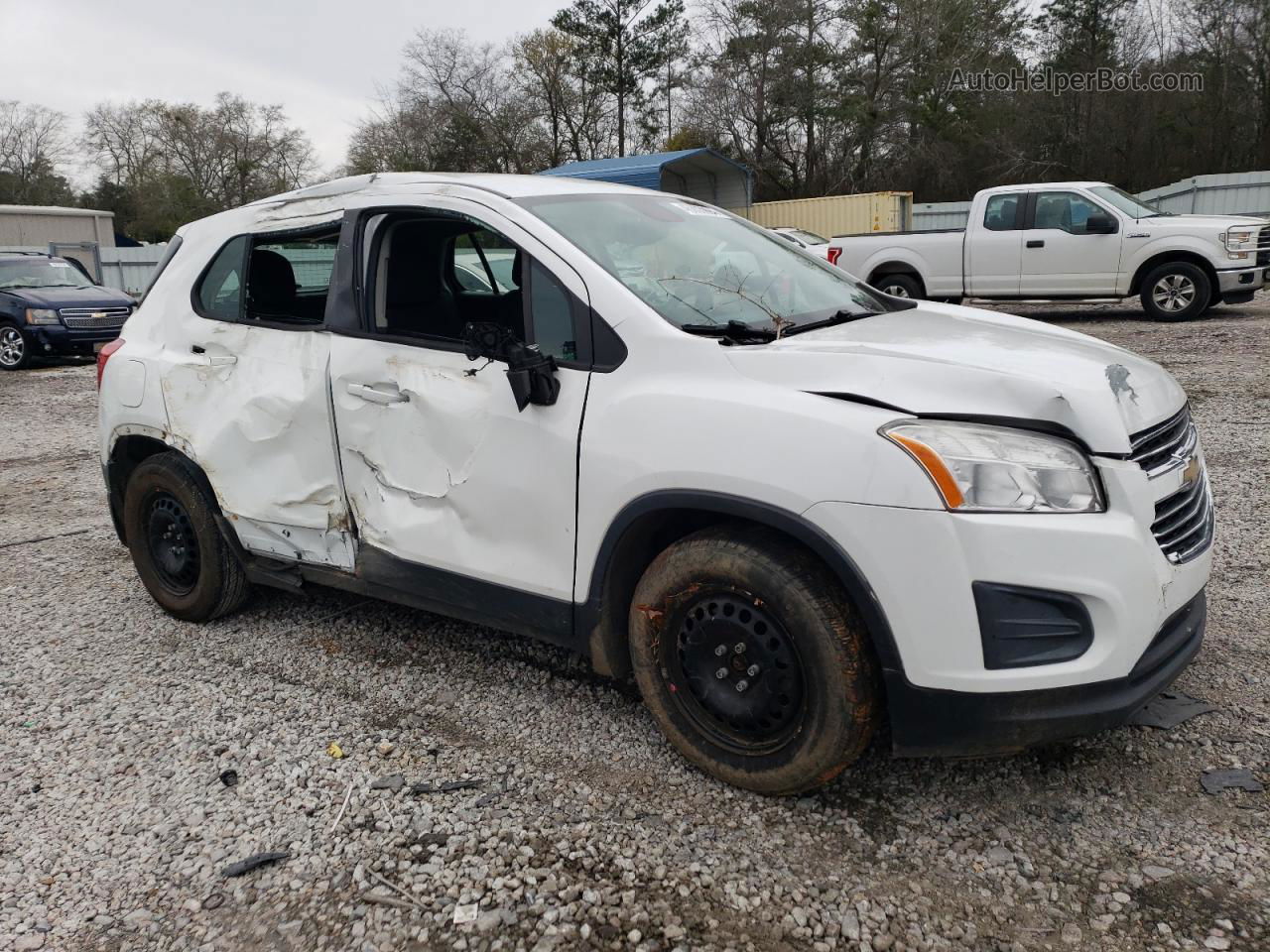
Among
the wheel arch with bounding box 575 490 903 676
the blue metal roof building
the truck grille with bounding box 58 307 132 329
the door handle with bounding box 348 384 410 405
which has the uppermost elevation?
the blue metal roof building

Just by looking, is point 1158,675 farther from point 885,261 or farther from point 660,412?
point 885,261

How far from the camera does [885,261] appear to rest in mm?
14766

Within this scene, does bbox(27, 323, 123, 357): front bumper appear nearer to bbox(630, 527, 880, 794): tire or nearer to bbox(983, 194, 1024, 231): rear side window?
bbox(983, 194, 1024, 231): rear side window

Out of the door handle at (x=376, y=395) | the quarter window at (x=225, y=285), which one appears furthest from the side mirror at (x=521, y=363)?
the quarter window at (x=225, y=285)

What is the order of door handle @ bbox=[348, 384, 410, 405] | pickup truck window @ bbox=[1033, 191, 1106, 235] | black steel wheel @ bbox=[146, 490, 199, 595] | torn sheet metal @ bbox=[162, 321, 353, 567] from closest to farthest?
door handle @ bbox=[348, 384, 410, 405], torn sheet metal @ bbox=[162, 321, 353, 567], black steel wheel @ bbox=[146, 490, 199, 595], pickup truck window @ bbox=[1033, 191, 1106, 235]

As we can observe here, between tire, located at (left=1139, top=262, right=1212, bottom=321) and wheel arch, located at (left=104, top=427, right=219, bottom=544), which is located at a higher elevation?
tire, located at (left=1139, top=262, right=1212, bottom=321)

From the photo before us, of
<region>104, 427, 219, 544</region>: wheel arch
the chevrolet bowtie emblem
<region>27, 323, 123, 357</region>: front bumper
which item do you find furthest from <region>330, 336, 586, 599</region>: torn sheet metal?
<region>27, 323, 123, 357</region>: front bumper

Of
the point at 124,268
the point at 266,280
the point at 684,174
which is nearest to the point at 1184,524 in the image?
the point at 266,280

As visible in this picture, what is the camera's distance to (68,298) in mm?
14922

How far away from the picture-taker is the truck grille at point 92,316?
1474cm

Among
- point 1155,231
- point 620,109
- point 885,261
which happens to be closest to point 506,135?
point 620,109

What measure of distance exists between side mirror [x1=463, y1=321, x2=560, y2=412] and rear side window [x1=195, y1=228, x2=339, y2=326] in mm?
1166

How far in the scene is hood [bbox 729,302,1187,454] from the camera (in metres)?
2.46

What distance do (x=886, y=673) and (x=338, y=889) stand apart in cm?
156
